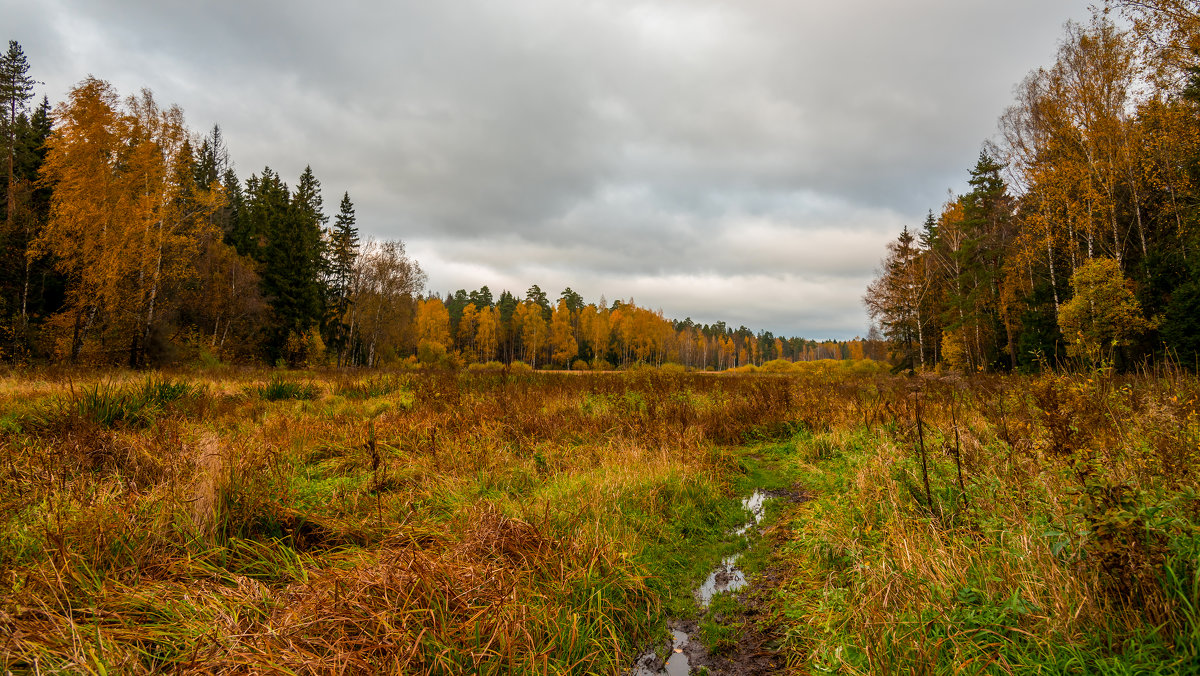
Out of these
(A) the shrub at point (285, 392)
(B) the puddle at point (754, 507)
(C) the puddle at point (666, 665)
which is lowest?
(C) the puddle at point (666, 665)

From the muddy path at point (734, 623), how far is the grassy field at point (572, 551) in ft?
0.13

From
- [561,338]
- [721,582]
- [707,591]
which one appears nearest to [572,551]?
[707,591]

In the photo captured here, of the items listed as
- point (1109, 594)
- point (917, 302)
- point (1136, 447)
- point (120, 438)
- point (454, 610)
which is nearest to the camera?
point (1109, 594)

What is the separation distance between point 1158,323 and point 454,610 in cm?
2447

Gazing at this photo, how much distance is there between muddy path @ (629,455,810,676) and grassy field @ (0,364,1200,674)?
0.13ft

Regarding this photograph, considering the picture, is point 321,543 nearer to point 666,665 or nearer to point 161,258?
point 666,665

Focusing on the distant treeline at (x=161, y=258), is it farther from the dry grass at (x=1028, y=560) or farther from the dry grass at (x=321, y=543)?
the dry grass at (x=1028, y=560)

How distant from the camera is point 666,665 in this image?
8.83 ft

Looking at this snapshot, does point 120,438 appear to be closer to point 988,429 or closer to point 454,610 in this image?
point 454,610

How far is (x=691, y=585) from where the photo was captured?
3.59 m

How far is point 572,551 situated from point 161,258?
2382 centimetres

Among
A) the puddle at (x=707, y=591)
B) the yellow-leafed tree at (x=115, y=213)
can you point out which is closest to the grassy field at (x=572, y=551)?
the puddle at (x=707, y=591)

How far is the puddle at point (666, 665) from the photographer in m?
2.62

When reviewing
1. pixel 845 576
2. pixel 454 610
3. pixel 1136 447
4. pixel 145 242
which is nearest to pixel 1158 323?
pixel 1136 447
